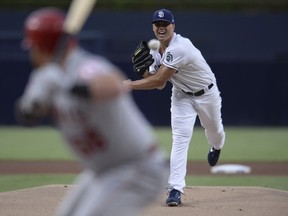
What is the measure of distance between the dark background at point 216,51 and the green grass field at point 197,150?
0.61m

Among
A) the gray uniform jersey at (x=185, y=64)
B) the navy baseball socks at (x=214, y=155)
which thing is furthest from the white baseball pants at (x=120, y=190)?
the navy baseball socks at (x=214, y=155)

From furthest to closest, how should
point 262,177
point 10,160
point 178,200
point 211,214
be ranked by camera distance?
point 10,160 < point 262,177 < point 178,200 < point 211,214

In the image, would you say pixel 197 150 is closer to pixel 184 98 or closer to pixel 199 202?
pixel 184 98

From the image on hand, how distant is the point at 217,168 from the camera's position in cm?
1177

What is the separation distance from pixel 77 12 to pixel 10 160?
9.59m

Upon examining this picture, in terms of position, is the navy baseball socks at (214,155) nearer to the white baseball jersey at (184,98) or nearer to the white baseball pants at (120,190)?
the white baseball jersey at (184,98)

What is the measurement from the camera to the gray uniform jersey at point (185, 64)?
8.13m

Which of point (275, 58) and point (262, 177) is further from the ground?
point (275, 58)

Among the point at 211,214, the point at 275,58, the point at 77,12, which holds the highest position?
the point at 275,58

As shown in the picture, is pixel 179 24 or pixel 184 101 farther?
pixel 179 24

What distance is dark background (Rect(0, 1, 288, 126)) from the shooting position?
20.5 metres

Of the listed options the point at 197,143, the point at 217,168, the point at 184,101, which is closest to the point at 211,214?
the point at 184,101

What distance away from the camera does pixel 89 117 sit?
416 centimetres

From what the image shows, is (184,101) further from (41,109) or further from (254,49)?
(254,49)
